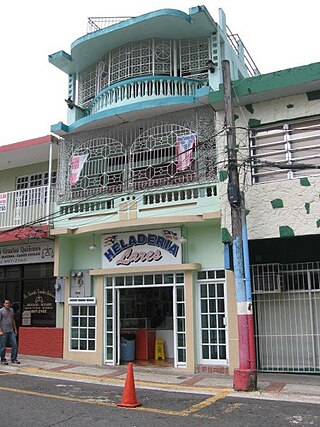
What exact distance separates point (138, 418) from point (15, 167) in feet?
41.6

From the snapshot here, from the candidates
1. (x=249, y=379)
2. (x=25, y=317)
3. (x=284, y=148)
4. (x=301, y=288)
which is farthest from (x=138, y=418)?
(x=25, y=317)

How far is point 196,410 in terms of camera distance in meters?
7.96

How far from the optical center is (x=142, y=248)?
13.3 meters

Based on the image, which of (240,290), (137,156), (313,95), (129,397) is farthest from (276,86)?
(129,397)

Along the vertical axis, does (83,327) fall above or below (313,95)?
below

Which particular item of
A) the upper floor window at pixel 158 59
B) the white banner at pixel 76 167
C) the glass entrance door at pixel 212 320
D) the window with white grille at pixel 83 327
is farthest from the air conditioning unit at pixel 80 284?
the upper floor window at pixel 158 59

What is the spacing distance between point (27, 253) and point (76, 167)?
350cm

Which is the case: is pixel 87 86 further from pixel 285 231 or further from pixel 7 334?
pixel 285 231

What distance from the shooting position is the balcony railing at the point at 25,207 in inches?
588

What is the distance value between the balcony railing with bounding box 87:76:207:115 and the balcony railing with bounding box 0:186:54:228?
3.54 meters

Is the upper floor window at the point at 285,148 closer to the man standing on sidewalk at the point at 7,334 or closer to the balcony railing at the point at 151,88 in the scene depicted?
the balcony railing at the point at 151,88

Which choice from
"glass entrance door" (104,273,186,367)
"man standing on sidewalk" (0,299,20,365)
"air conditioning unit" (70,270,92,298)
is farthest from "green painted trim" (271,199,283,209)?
"man standing on sidewalk" (0,299,20,365)

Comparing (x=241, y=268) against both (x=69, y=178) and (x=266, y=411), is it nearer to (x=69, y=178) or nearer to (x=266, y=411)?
(x=266, y=411)

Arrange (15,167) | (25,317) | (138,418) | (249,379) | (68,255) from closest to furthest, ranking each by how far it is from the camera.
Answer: (138,418) < (249,379) < (68,255) < (25,317) < (15,167)
